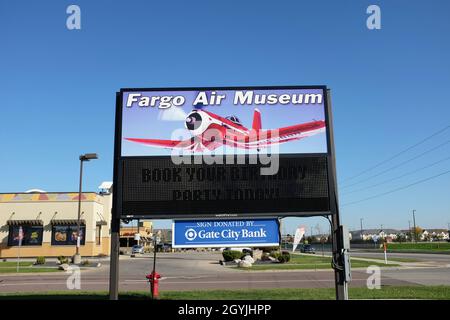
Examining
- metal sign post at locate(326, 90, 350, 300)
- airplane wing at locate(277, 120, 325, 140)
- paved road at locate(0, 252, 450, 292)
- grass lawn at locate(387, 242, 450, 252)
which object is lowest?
grass lawn at locate(387, 242, 450, 252)

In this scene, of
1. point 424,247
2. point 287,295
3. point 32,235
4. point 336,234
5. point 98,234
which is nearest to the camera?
point 336,234

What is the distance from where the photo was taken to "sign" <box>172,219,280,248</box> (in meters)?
9.52

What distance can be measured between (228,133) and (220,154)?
22.2 inches

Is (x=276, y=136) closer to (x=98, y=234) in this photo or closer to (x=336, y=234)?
(x=336, y=234)

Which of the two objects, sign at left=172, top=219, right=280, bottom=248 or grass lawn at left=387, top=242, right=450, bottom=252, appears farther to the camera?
grass lawn at left=387, top=242, right=450, bottom=252

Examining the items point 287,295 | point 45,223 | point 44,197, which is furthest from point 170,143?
point 44,197

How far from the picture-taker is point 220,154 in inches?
380

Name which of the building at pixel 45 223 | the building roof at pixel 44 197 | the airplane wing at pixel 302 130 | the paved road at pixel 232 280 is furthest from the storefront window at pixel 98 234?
the airplane wing at pixel 302 130

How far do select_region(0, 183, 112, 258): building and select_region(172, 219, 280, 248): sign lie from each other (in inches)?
1504

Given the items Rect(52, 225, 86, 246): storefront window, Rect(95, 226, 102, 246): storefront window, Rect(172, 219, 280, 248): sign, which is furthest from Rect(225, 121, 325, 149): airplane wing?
Rect(95, 226, 102, 246): storefront window

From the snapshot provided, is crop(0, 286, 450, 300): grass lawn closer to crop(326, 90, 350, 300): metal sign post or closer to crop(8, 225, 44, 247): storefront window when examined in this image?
crop(326, 90, 350, 300): metal sign post
